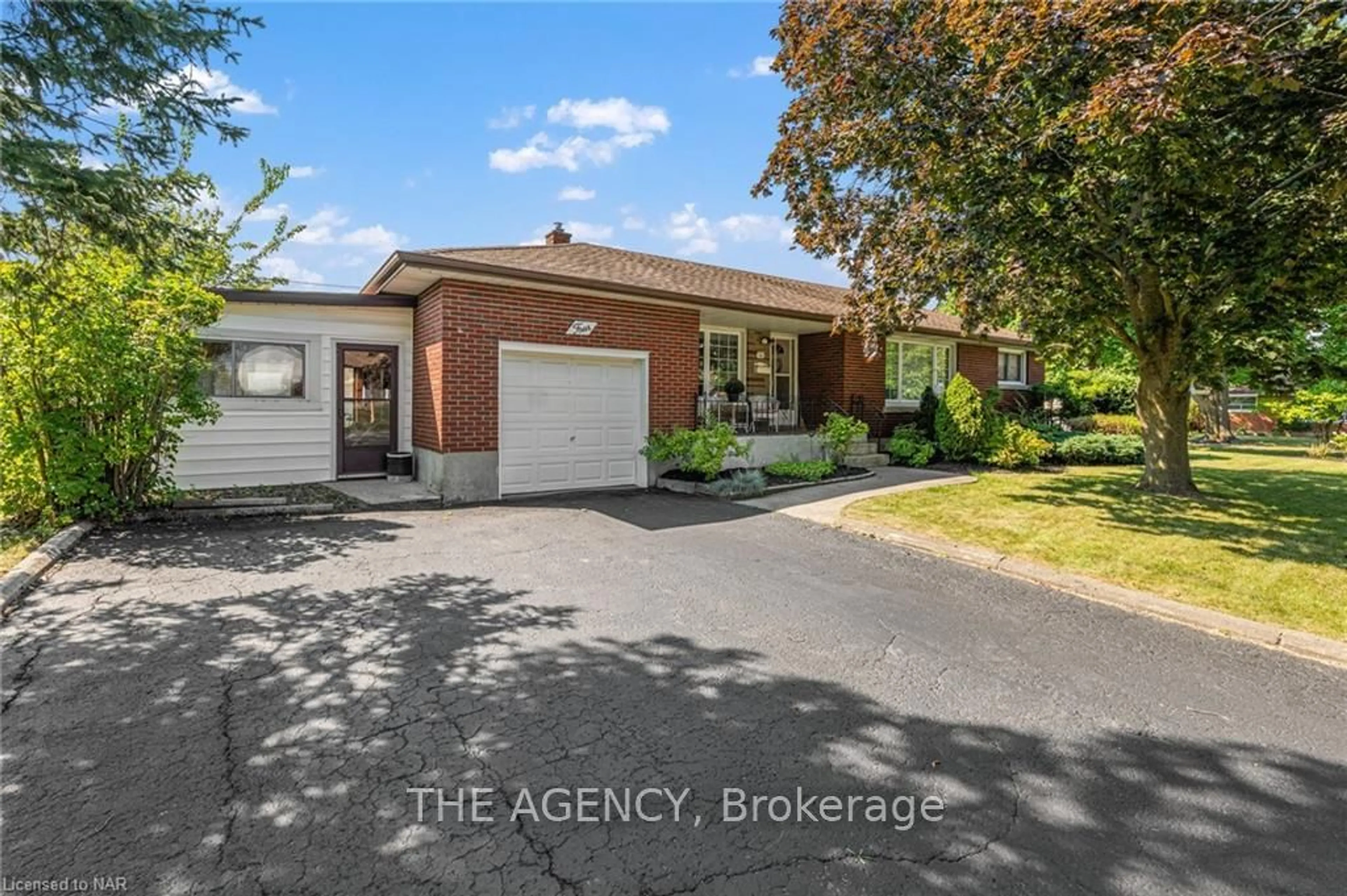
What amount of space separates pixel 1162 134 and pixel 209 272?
10540mm

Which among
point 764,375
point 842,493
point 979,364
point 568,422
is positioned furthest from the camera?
point 979,364

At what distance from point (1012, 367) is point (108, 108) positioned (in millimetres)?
21574

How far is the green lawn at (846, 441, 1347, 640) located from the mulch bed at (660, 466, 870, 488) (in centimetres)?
198

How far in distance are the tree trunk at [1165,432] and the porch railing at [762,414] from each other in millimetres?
6048

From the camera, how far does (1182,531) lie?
7.41 metres

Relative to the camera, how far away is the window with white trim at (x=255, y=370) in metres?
10.1

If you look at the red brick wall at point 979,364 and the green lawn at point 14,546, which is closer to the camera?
the green lawn at point 14,546

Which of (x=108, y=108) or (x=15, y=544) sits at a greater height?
(x=108, y=108)

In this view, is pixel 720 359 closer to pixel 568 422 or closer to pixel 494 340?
pixel 568 422

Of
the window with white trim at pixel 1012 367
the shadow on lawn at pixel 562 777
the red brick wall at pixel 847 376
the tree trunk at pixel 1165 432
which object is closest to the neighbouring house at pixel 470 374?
the red brick wall at pixel 847 376

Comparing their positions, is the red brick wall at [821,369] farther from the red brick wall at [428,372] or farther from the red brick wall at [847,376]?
the red brick wall at [428,372]

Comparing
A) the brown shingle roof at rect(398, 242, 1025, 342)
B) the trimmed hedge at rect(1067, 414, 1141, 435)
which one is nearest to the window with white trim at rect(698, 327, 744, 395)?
the brown shingle roof at rect(398, 242, 1025, 342)

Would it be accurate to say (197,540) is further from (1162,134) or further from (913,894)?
(1162,134)

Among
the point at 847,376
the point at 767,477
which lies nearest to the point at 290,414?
the point at 767,477
